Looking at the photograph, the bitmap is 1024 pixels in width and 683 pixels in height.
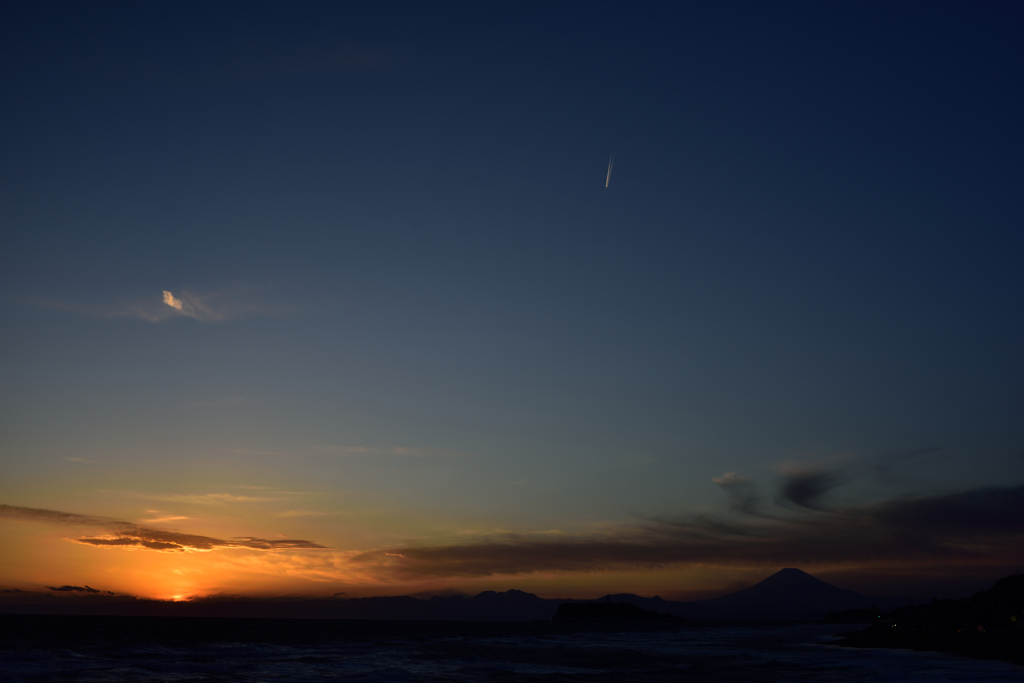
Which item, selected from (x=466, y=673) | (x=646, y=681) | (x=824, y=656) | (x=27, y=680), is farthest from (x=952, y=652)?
(x=27, y=680)

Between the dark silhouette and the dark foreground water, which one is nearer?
the dark foreground water

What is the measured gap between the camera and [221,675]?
177 feet

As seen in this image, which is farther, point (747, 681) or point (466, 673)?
point (466, 673)

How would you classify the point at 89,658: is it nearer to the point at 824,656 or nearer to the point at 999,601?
the point at 824,656

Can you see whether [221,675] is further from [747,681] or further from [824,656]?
[824,656]

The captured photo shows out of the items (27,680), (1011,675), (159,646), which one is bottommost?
(159,646)

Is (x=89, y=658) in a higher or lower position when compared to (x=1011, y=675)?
lower

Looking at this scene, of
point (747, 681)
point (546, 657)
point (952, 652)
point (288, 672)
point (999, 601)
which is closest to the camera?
point (747, 681)

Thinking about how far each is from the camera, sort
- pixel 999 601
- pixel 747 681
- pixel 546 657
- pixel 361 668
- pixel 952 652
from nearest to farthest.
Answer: pixel 747 681
pixel 361 668
pixel 952 652
pixel 546 657
pixel 999 601

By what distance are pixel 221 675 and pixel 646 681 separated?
1405 inches

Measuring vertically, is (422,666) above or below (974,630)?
below

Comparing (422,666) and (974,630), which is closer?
(422,666)

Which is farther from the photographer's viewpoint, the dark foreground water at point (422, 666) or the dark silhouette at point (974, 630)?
the dark silhouette at point (974, 630)

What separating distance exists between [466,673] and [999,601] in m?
120
